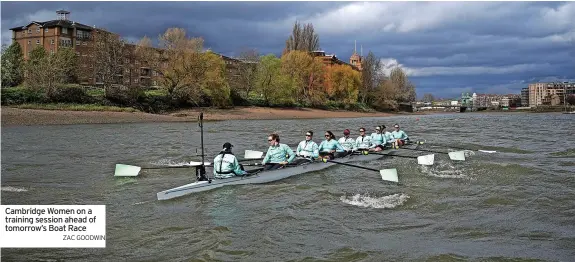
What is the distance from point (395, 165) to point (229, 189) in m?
9.50

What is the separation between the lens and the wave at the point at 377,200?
12789 millimetres

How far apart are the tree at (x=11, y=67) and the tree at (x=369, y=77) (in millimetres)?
73472

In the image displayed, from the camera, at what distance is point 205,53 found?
208 feet

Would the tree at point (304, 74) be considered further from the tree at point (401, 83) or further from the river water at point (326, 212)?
the river water at point (326, 212)

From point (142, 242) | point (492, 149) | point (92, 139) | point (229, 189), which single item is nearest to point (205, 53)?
point (92, 139)

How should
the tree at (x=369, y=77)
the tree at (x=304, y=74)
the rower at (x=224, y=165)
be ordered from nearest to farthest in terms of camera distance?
the rower at (x=224, y=165) → the tree at (x=304, y=74) → the tree at (x=369, y=77)

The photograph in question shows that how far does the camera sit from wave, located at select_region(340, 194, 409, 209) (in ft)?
42.0

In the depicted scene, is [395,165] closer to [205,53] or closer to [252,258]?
[252,258]

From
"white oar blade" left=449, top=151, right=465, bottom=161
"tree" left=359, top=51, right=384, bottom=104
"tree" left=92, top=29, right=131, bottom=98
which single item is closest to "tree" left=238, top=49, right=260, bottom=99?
"tree" left=92, top=29, right=131, bottom=98

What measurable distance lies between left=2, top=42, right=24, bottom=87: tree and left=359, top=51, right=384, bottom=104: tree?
7347cm

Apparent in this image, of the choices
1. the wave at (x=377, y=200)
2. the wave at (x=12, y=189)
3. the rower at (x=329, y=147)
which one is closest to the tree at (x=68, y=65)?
the wave at (x=12, y=189)

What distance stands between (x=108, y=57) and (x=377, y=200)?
179 feet

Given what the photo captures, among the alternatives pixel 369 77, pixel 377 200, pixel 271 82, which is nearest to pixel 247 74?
pixel 271 82

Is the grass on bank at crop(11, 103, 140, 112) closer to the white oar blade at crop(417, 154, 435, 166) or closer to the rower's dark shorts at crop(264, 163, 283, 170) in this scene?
the rower's dark shorts at crop(264, 163, 283, 170)
